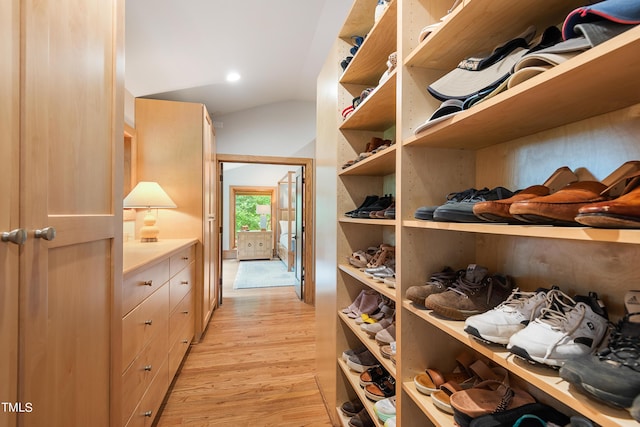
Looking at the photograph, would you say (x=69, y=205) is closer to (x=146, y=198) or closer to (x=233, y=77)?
(x=146, y=198)

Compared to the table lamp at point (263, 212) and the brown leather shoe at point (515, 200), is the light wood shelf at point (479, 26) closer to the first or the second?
the brown leather shoe at point (515, 200)

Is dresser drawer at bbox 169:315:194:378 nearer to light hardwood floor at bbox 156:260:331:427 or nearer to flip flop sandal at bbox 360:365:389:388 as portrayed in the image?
light hardwood floor at bbox 156:260:331:427

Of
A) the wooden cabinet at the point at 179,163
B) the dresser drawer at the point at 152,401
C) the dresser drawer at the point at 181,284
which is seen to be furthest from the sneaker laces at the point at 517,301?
the wooden cabinet at the point at 179,163

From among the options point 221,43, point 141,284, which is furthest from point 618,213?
point 221,43

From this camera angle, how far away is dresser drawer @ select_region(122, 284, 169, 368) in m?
1.18

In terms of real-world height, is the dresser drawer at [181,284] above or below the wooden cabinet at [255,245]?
above

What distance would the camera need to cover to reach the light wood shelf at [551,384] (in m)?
0.43

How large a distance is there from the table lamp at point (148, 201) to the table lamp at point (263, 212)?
20.5 ft

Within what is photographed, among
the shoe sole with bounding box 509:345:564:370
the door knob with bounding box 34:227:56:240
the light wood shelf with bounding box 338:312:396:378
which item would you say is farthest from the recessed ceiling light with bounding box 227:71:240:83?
the shoe sole with bounding box 509:345:564:370

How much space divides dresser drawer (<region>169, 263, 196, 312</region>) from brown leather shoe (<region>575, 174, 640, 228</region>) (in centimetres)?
204

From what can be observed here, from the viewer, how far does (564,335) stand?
548 mm

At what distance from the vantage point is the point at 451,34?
809mm

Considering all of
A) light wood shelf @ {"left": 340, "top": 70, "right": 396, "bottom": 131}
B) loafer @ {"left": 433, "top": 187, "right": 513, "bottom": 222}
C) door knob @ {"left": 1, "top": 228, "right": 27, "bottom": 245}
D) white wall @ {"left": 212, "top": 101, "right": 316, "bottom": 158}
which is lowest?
door knob @ {"left": 1, "top": 228, "right": 27, "bottom": 245}

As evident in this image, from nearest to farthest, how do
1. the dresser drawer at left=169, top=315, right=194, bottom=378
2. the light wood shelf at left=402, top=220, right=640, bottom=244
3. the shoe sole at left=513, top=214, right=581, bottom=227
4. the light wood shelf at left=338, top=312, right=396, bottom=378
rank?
the light wood shelf at left=402, top=220, right=640, bottom=244
the shoe sole at left=513, top=214, right=581, bottom=227
the light wood shelf at left=338, top=312, right=396, bottom=378
the dresser drawer at left=169, top=315, right=194, bottom=378
